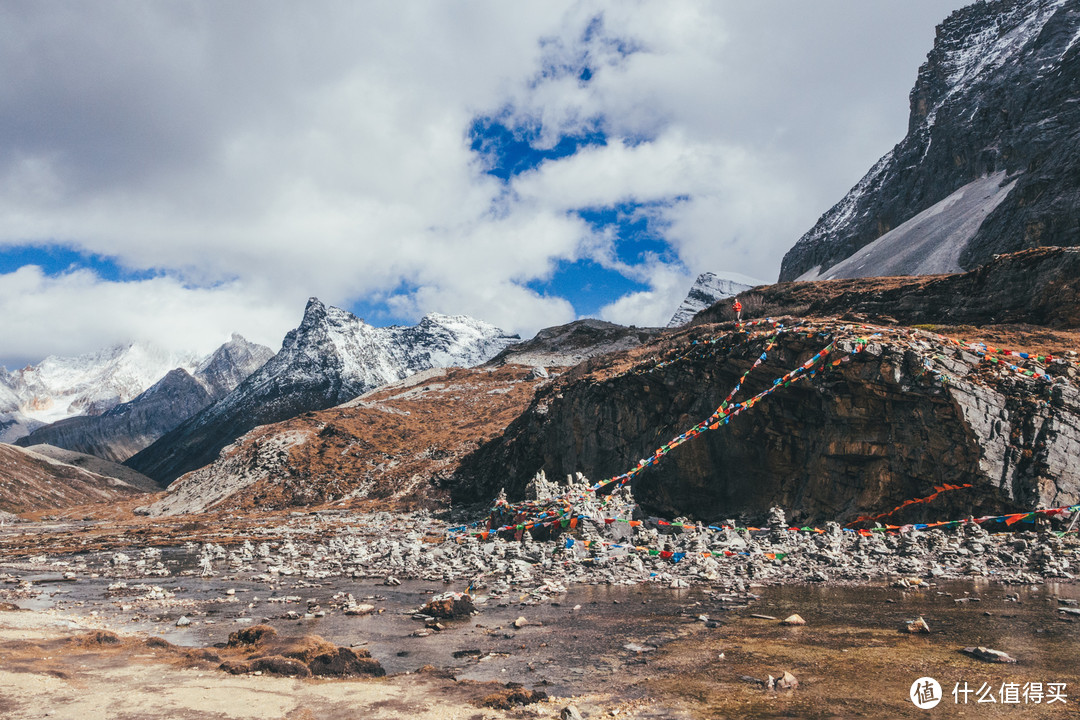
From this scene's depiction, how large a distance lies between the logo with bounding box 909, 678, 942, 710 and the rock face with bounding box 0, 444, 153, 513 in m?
110

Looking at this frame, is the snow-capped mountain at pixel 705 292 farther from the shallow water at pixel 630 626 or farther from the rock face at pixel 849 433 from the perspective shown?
the shallow water at pixel 630 626

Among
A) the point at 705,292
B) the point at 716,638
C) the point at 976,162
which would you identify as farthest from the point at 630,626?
the point at 705,292

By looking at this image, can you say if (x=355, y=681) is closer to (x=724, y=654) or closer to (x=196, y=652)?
(x=196, y=652)

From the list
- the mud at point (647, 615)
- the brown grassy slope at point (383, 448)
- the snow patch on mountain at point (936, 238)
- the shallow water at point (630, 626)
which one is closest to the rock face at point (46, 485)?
the brown grassy slope at point (383, 448)

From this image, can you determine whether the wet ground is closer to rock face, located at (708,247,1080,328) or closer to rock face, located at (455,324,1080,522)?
rock face, located at (455,324,1080,522)

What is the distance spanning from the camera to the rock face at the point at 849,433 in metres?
19.7

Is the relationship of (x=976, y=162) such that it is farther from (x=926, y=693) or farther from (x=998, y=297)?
(x=926, y=693)

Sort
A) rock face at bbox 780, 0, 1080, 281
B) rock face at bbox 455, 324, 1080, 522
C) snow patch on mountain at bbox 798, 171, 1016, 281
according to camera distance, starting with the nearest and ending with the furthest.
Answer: rock face at bbox 455, 324, 1080, 522, rock face at bbox 780, 0, 1080, 281, snow patch on mountain at bbox 798, 171, 1016, 281

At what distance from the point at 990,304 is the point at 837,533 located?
769 inches

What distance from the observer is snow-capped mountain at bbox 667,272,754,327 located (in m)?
171

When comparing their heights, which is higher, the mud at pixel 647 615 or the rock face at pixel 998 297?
the rock face at pixel 998 297

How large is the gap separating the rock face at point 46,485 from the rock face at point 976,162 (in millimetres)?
129279

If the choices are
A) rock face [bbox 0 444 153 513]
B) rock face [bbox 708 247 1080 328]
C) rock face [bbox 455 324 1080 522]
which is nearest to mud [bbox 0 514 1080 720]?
rock face [bbox 455 324 1080 522]

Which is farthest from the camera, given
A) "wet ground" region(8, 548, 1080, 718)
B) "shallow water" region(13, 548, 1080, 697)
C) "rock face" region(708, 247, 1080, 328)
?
"rock face" region(708, 247, 1080, 328)
